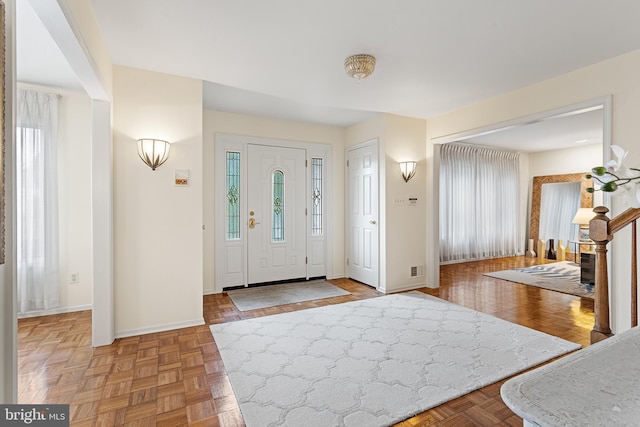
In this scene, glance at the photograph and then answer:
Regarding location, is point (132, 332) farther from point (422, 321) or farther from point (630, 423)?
point (630, 423)

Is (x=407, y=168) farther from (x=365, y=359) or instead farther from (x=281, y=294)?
(x=365, y=359)

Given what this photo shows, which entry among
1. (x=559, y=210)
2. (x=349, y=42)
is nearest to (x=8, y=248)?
(x=349, y=42)

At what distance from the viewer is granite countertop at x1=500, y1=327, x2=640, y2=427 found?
1.81ft

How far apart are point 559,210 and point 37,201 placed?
29.8ft

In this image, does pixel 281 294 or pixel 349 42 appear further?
pixel 281 294

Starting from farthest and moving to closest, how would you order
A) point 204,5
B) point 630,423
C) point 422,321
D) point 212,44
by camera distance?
point 422,321, point 212,44, point 204,5, point 630,423

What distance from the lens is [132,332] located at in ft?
9.73

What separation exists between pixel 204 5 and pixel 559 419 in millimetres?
2598

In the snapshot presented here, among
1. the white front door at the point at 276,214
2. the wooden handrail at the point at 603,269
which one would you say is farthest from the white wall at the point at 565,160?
the wooden handrail at the point at 603,269

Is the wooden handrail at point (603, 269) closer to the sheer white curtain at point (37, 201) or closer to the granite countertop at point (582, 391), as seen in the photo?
the granite countertop at point (582, 391)

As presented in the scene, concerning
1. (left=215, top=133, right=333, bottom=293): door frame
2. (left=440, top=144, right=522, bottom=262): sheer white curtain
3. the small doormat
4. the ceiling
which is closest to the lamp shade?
(left=440, top=144, right=522, bottom=262): sheer white curtain

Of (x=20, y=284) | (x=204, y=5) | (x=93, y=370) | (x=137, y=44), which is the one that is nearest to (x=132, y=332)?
(x=93, y=370)

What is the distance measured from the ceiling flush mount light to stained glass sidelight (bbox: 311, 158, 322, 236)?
240cm

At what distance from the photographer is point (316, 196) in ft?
17.1
